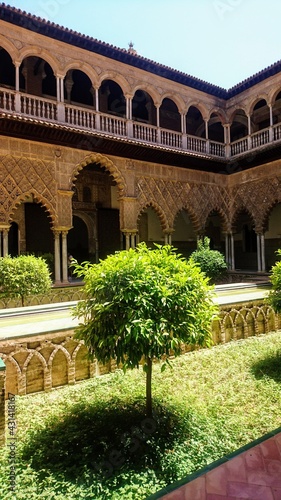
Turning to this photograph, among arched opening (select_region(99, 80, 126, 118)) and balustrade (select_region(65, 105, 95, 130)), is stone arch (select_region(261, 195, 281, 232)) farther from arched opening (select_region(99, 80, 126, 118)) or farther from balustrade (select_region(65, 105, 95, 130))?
balustrade (select_region(65, 105, 95, 130))

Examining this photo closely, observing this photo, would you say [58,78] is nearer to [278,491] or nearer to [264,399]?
[264,399]

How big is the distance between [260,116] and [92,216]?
9301 millimetres

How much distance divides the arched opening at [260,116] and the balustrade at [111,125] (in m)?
2.33

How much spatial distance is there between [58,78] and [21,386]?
32.6ft

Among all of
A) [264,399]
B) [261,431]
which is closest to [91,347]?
[261,431]

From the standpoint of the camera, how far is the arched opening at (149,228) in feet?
50.8

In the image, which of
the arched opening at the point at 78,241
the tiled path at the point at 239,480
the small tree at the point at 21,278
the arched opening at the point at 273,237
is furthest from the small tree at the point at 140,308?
the arched opening at the point at 273,237

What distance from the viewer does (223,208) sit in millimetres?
14430

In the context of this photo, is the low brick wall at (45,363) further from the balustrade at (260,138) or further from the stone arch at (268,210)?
the balustrade at (260,138)

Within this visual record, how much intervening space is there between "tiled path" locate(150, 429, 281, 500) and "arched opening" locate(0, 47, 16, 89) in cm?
1272

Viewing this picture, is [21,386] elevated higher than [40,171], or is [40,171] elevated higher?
[40,171]

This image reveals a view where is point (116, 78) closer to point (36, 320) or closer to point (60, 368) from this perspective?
point (36, 320)

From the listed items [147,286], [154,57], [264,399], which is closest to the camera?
[147,286]

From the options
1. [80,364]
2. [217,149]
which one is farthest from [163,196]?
[80,364]
